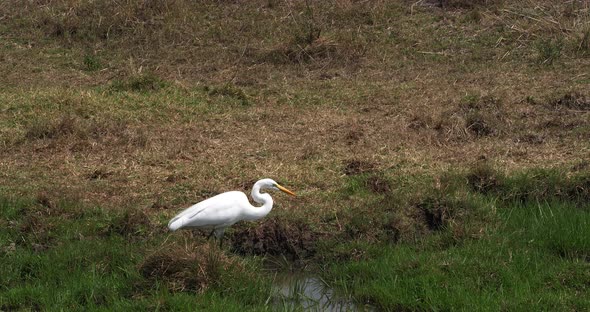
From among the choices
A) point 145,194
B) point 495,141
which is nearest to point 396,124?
point 495,141

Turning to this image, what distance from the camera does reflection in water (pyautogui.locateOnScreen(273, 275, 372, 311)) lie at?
585 cm

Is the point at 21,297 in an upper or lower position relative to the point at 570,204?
upper

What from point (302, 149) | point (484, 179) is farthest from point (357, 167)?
point (484, 179)

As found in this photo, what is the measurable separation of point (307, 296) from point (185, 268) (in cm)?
80

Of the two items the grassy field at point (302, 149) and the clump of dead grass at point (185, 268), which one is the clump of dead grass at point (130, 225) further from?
the clump of dead grass at point (185, 268)

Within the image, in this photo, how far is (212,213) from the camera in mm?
6312

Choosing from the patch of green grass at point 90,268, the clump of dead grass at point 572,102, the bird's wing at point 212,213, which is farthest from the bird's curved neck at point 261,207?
the clump of dead grass at point 572,102

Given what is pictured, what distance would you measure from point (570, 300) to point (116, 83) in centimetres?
604

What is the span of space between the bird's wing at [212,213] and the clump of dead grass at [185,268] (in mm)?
510

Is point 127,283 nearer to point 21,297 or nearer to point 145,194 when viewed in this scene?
point 21,297

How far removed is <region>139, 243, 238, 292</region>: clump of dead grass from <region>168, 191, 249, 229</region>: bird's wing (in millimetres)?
510

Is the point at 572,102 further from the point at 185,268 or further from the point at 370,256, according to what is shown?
the point at 185,268

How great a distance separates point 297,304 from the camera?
19.3 ft

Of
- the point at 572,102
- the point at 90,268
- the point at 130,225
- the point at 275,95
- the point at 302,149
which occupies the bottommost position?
the point at 572,102
